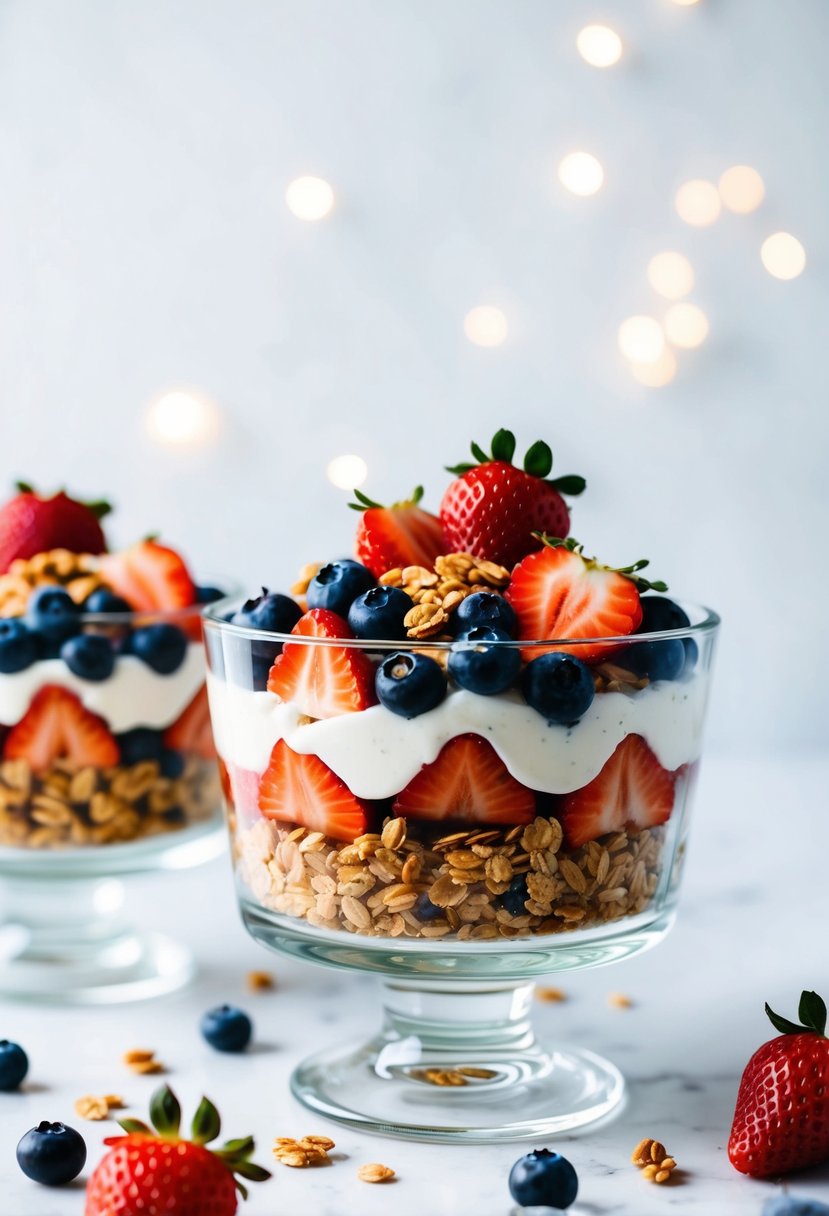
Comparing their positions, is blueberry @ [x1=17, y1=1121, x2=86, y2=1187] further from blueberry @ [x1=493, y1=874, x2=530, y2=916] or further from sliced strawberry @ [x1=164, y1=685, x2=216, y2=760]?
sliced strawberry @ [x1=164, y1=685, x2=216, y2=760]

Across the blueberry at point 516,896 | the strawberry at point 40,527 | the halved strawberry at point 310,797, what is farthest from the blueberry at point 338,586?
the strawberry at point 40,527

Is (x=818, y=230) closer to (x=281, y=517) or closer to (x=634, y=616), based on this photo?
(x=281, y=517)

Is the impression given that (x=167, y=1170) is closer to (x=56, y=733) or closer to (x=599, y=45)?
(x=56, y=733)

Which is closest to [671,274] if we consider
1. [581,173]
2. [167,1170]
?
[581,173]

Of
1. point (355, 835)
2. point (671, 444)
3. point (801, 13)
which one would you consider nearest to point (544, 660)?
point (355, 835)

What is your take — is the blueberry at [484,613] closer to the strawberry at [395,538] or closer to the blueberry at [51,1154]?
the strawberry at [395,538]

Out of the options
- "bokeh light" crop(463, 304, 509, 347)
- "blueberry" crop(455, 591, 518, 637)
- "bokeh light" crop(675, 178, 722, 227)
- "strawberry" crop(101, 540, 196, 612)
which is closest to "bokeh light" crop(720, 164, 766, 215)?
"bokeh light" crop(675, 178, 722, 227)
